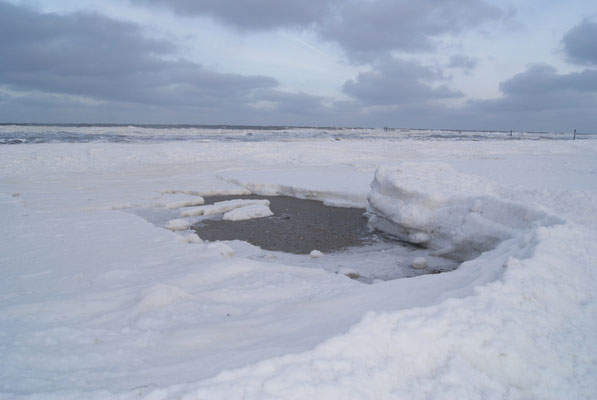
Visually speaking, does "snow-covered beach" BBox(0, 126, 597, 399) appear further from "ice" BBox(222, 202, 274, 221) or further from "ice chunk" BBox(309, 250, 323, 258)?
"ice" BBox(222, 202, 274, 221)

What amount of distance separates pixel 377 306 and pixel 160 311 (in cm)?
170

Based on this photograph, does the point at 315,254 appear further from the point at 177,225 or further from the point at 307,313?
the point at 307,313

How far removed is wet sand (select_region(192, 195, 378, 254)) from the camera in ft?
22.6

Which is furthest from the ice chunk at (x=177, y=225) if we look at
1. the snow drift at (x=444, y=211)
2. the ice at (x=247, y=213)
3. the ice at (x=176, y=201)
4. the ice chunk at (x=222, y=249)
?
the snow drift at (x=444, y=211)

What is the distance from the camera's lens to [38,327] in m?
2.94

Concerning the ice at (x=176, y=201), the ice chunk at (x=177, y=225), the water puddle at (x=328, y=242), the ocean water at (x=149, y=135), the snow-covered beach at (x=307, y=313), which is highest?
the ocean water at (x=149, y=135)

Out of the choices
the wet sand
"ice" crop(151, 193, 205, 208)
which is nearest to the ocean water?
"ice" crop(151, 193, 205, 208)

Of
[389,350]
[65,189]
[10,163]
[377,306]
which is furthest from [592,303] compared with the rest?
[10,163]

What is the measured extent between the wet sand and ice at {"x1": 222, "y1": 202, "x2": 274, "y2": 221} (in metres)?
0.16

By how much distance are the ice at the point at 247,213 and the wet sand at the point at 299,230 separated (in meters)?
0.16

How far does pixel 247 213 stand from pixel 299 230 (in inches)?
56.6

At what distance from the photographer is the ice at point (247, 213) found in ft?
27.7

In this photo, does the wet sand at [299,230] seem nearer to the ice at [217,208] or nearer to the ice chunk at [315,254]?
the ice chunk at [315,254]

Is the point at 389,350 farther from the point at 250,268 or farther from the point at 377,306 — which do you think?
the point at 250,268
